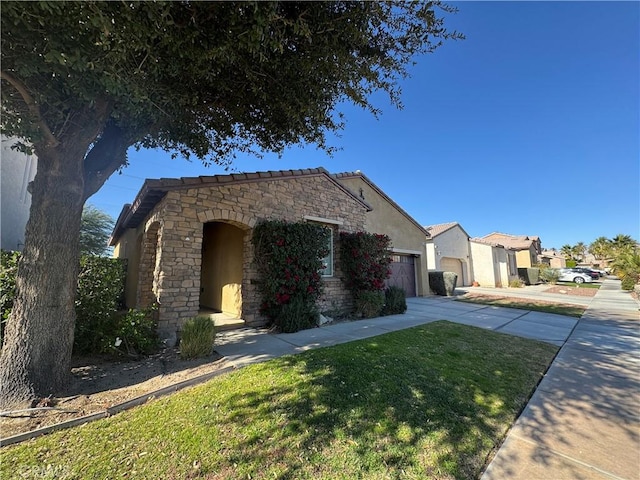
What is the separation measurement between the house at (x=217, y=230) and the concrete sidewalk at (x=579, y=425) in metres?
6.08

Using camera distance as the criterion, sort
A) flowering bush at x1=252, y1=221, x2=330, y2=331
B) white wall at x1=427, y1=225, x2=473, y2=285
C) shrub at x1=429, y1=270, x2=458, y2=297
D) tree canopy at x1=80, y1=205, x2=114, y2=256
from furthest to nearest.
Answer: tree canopy at x1=80, y1=205, x2=114, y2=256, white wall at x1=427, y1=225, x2=473, y2=285, shrub at x1=429, y1=270, x2=458, y2=297, flowering bush at x1=252, y1=221, x2=330, y2=331

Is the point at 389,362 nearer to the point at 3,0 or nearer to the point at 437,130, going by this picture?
the point at 3,0

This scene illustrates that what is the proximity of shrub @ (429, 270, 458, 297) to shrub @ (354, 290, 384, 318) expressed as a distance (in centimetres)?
970

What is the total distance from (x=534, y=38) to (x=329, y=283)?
9675 mm

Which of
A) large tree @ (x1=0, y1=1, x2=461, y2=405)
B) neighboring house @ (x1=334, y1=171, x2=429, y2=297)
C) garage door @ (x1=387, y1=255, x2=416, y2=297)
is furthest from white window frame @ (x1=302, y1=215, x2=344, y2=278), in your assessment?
garage door @ (x1=387, y1=255, x2=416, y2=297)

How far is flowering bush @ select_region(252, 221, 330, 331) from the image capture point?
7.32 m

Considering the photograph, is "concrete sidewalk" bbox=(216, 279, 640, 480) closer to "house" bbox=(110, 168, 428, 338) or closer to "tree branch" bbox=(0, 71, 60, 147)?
"house" bbox=(110, 168, 428, 338)

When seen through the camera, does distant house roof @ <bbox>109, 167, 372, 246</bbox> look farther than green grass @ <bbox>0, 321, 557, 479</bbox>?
Yes

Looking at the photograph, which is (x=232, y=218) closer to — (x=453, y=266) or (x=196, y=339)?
(x=196, y=339)

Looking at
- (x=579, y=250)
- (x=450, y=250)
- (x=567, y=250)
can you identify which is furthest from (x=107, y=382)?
(x=579, y=250)

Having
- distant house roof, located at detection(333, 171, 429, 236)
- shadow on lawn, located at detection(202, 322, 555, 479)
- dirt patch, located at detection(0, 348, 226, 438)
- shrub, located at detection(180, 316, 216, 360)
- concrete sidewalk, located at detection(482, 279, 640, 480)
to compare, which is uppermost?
distant house roof, located at detection(333, 171, 429, 236)

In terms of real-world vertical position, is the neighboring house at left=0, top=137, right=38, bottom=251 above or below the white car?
above

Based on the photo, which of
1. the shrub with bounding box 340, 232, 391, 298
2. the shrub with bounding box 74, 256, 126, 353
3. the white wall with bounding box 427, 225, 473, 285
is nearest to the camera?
the shrub with bounding box 74, 256, 126, 353

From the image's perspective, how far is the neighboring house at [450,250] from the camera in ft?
68.8
